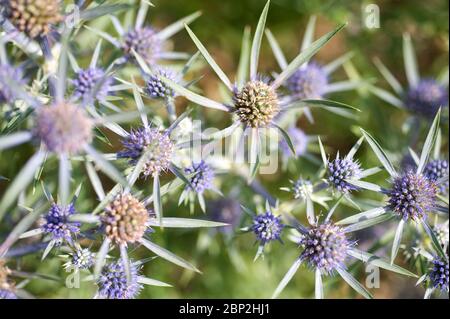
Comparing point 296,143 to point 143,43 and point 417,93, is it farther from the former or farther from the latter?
point 143,43

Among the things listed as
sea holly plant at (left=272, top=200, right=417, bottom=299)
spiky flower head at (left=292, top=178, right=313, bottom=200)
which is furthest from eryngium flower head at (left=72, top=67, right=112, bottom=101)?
sea holly plant at (left=272, top=200, right=417, bottom=299)

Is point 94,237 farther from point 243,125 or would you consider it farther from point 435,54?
point 435,54

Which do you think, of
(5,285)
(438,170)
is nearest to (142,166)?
(5,285)

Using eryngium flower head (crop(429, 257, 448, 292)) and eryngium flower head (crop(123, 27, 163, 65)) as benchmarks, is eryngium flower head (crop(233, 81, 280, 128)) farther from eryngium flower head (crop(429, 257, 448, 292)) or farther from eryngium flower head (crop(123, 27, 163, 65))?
eryngium flower head (crop(429, 257, 448, 292))

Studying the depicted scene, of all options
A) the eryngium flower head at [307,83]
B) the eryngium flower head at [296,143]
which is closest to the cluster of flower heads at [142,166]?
the eryngium flower head at [296,143]

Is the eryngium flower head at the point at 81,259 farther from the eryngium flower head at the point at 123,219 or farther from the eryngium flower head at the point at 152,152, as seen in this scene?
the eryngium flower head at the point at 152,152
